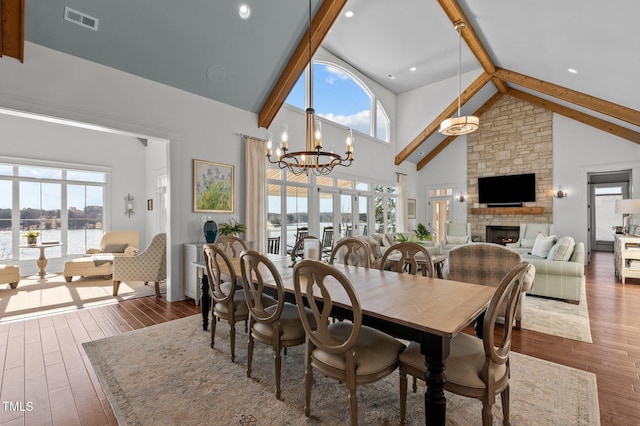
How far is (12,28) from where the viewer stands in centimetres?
298

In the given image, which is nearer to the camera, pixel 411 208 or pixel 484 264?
pixel 484 264

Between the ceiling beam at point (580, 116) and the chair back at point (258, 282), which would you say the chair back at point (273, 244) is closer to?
the chair back at point (258, 282)

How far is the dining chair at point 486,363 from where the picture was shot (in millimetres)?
1450

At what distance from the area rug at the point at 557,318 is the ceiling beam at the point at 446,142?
641 cm

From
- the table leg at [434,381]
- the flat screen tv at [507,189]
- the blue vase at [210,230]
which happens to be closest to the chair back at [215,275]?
the table leg at [434,381]

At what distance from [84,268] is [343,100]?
6.55 m

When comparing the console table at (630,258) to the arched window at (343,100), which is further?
the arched window at (343,100)

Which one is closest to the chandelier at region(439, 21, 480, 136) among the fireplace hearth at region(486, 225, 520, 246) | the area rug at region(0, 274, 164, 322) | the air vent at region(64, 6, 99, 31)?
the fireplace hearth at region(486, 225, 520, 246)

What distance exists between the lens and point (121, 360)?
2.63 m

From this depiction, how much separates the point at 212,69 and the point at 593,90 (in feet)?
22.3

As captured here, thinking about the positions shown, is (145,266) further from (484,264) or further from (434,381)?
(484,264)

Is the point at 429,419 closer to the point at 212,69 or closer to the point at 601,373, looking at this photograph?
the point at 601,373

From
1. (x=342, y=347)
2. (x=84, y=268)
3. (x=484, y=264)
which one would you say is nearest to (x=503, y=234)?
(x=484, y=264)

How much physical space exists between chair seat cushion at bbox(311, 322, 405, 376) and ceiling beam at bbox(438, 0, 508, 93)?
17.2ft
